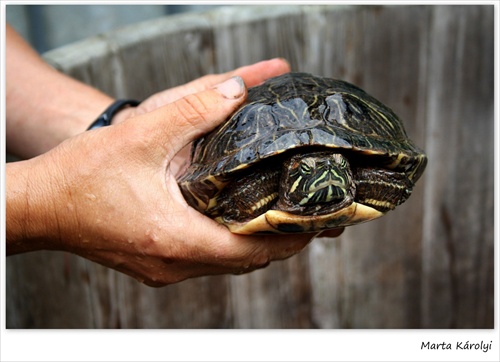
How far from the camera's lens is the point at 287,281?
277 cm

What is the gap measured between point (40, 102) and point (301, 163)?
1.10 meters

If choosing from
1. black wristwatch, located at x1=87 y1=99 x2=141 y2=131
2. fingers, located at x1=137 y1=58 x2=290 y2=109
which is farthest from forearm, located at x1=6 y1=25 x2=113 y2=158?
fingers, located at x1=137 y1=58 x2=290 y2=109

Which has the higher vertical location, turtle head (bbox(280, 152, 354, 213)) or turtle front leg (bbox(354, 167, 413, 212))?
turtle head (bbox(280, 152, 354, 213))

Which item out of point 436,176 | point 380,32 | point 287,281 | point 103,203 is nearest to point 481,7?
point 380,32

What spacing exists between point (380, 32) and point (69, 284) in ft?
5.30

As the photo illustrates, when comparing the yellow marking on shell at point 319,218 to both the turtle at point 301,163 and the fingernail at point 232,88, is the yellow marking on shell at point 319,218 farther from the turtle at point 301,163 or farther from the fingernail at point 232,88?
the fingernail at point 232,88

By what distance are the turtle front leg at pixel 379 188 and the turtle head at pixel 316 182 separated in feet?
0.28

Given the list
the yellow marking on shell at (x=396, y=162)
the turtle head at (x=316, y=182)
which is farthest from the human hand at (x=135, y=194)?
the yellow marking on shell at (x=396, y=162)

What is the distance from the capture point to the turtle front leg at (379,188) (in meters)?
1.72

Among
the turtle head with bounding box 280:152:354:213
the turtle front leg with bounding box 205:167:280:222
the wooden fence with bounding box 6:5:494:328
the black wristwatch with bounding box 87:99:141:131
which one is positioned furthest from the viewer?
the wooden fence with bounding box 6:5:494:328

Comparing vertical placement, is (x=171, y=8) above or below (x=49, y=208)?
above

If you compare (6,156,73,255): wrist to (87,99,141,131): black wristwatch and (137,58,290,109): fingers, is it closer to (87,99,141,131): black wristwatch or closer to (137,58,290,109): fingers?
(87,99,141,131): black wristwatch

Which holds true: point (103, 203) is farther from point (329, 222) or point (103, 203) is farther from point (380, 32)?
point (380, 32)

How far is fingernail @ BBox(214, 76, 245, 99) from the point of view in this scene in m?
1.76
